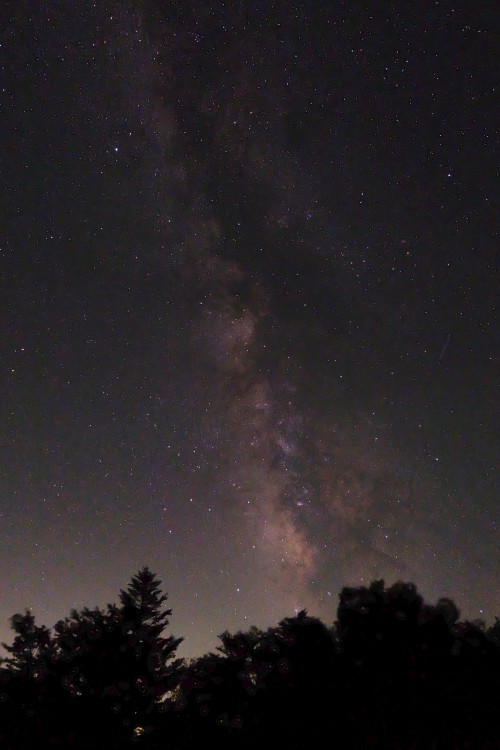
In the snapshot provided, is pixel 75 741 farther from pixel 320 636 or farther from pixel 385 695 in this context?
pixel 385 695

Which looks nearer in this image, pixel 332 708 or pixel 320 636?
pixel 332 708

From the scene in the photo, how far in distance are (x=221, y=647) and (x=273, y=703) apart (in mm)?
1797

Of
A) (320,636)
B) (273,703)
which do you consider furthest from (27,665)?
(320,636)

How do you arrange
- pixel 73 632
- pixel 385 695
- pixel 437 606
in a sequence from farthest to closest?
pixel 73 632, pixel 437 606, pixel 385 695

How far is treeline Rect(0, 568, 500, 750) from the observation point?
891cm

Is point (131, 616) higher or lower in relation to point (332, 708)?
higher

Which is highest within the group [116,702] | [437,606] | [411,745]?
[437,606]

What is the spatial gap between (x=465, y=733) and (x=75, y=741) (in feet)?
29.5

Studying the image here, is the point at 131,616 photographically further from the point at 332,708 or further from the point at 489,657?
the point at 489,657

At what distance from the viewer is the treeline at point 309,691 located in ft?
29.2

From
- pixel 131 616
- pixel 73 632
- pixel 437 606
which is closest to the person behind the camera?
pixel 437 606

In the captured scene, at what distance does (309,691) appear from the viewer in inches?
392

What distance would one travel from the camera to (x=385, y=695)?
9172 millimetres

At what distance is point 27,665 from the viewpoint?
13164 millimetres
